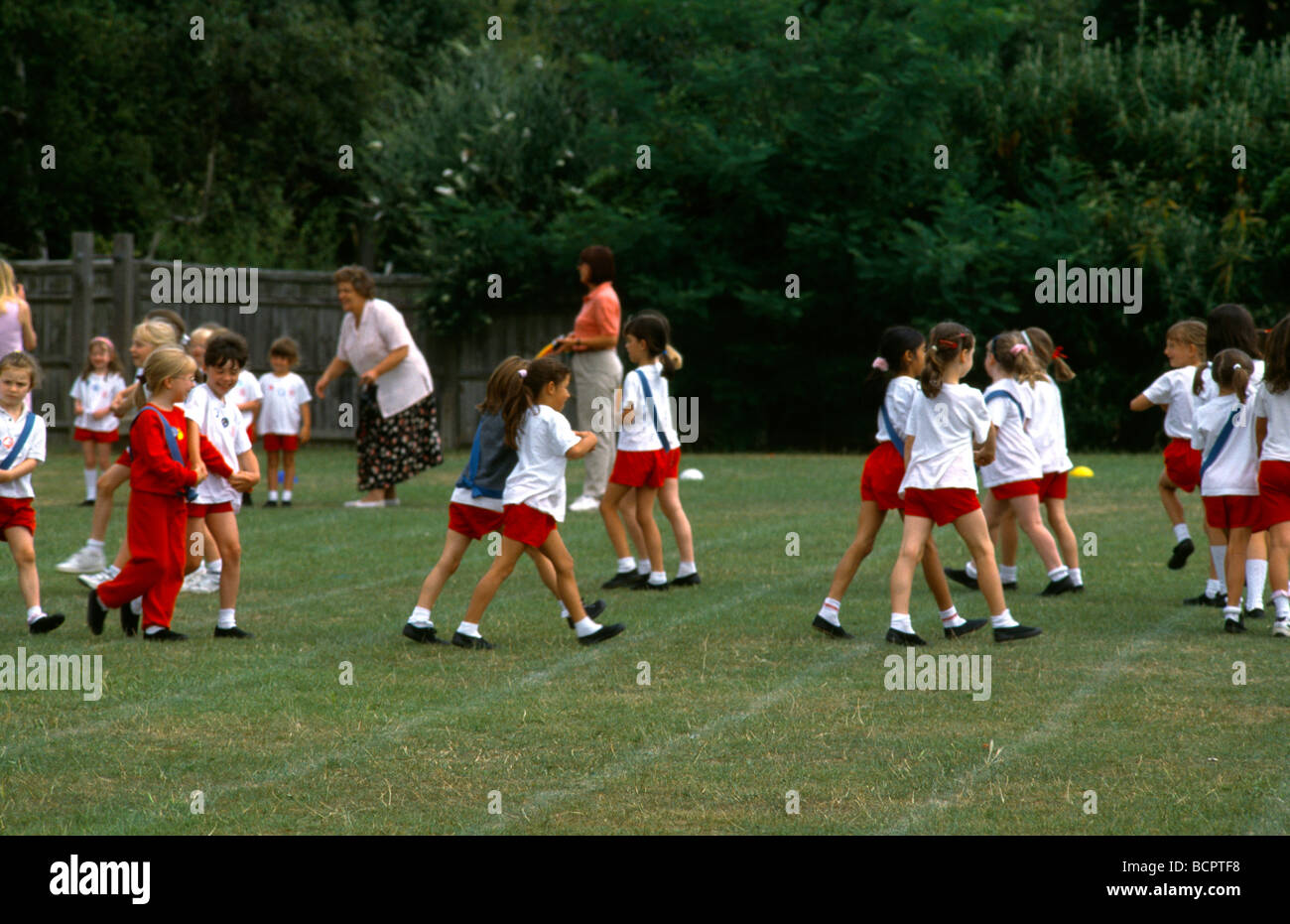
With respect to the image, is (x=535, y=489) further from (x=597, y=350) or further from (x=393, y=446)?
(x=393, y=446)

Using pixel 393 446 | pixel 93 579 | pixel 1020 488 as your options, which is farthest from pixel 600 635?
pixel 393 446

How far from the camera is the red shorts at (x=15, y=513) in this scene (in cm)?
802

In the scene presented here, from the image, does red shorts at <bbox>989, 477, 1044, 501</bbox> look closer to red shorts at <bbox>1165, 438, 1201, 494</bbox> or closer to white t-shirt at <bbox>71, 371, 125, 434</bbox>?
red shorts at <bbox>1165, 438, 1201, 494</bbox>

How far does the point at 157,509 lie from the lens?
793 centimetres

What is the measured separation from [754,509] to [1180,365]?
4935mm

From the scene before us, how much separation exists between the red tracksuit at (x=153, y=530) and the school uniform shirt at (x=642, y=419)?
280cm

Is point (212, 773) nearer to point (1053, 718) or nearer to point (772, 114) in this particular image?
point (1053, 718)

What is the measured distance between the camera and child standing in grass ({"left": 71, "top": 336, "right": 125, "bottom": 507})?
1448 cm

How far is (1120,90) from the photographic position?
22.8 meters

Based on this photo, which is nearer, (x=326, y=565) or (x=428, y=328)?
(x=326, y=565)

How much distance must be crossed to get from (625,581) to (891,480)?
2221 mm

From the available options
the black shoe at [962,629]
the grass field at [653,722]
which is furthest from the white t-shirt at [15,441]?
the black shoe at [962,629]

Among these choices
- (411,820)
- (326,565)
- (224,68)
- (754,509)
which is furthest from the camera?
(224,68)
